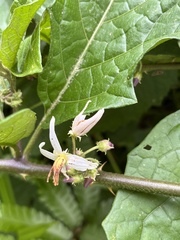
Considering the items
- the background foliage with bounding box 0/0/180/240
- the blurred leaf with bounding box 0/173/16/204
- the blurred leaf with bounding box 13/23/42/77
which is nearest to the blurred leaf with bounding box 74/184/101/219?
the blurred leaf with bounding box 0/173/16/204

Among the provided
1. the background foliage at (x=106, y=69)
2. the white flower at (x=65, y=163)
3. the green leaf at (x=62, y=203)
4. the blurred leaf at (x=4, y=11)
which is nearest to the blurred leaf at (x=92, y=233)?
the green leaf at (x=62, y=203)

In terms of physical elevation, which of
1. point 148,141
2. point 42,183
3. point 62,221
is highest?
point 148,141

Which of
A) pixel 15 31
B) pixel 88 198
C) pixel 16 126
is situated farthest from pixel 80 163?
pixel 88 198

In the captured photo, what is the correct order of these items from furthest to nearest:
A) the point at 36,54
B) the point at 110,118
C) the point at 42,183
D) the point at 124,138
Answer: the point at 124,138 < the point at 110,118 < the point at 42,183 < the point at 36,54

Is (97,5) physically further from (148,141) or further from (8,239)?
(8,239)

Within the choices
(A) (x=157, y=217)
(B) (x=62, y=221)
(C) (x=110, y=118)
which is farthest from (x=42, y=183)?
(A) (x=157, y=217)

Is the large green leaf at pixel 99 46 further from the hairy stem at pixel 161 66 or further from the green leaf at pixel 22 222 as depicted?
the green leaf at pixel 22 222

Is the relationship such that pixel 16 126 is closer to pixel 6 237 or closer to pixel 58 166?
pixel 58 166
